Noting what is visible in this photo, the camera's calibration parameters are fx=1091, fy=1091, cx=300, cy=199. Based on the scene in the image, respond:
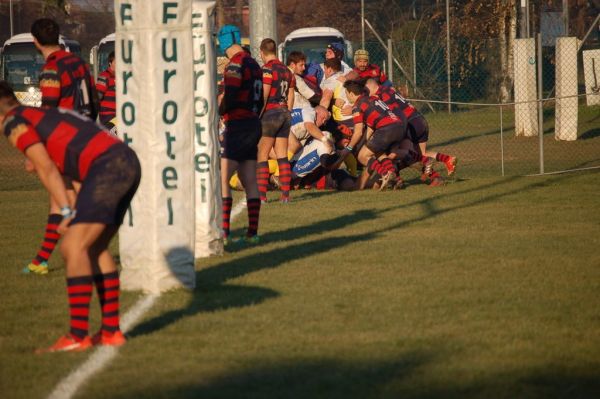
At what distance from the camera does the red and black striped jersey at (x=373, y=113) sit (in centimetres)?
1661

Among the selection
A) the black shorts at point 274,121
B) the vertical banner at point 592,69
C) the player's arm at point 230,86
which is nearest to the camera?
the player's arm at point 230,86

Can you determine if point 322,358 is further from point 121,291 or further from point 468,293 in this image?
point 121,291

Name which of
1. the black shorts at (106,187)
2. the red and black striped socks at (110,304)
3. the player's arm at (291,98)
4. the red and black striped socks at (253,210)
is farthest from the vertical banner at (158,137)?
the player's arm at (291,98)

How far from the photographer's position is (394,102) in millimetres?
17391

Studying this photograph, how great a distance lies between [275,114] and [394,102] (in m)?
2.98

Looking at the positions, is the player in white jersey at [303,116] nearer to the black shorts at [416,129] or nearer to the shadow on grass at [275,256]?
the black shorts at [416,129]

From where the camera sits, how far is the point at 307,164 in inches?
683

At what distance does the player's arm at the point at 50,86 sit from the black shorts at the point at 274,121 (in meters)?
5.20

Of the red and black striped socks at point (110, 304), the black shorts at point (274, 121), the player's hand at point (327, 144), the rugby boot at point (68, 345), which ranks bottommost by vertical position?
the rugby boot at point (68, 345)

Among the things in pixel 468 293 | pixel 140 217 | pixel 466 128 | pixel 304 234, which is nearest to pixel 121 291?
pixel 140 217

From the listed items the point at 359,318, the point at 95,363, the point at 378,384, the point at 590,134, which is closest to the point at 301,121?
the point at 359,318

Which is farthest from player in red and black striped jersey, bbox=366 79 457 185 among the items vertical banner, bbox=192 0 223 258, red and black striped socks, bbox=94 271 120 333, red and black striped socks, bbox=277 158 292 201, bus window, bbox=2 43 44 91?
bus window, bbox=2 43 44 91

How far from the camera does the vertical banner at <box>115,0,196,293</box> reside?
8805 millimetres

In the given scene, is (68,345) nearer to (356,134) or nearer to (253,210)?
(253,210)
